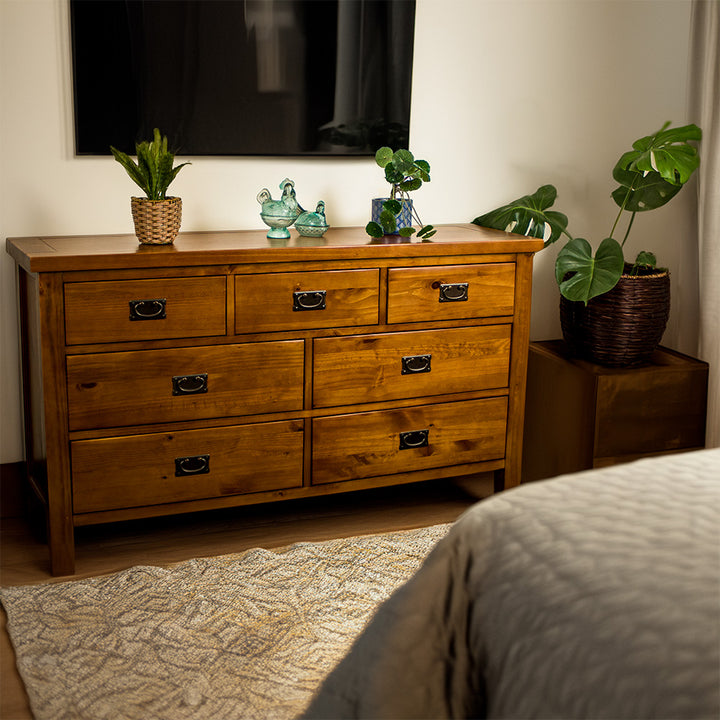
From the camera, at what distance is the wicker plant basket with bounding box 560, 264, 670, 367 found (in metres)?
2.77

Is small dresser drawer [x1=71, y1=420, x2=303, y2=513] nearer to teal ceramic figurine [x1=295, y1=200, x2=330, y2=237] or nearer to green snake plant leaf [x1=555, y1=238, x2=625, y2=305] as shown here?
teal ceramic figurine [x1=295, y1=200, x2=330, y2=237]

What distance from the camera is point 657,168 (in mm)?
2727

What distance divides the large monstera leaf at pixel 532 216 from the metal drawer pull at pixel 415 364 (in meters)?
0.57

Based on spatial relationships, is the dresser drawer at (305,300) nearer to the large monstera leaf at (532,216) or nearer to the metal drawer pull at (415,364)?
the metal drawer pull at (415,364)

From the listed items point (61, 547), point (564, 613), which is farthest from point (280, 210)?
point (564, 613)

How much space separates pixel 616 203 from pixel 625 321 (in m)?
0.48

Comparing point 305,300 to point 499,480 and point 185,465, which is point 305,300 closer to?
point 185,465

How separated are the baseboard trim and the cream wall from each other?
0.03 meters

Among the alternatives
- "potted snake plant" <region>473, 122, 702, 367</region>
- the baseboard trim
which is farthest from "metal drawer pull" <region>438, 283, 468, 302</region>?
the baseboard trim

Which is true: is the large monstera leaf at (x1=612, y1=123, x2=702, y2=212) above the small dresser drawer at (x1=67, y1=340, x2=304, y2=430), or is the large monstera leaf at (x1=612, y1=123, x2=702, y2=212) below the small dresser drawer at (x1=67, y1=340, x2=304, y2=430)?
above

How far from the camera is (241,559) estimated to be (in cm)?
242

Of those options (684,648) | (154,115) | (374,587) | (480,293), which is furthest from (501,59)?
(684,648)

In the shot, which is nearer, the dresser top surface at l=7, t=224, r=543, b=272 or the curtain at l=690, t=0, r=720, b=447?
the dresser top surface at l=7, t=224, r=543, b=272

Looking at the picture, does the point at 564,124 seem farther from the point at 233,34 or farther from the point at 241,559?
the point at 241,559
